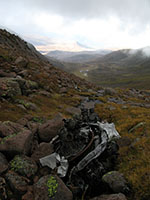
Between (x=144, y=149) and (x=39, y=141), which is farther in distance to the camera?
(x=39, y=141)

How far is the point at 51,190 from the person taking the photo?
180 inches

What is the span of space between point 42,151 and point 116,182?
367 cm

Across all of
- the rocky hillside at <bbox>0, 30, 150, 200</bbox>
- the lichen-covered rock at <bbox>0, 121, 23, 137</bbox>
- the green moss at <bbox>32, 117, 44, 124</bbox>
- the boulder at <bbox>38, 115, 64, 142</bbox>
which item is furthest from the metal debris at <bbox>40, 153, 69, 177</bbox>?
the green moss at <bbox>32, 117, 44, 124</bbox>

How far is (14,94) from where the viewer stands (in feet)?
43.6

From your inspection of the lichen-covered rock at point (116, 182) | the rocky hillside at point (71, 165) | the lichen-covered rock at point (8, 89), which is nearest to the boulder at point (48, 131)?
the rocky hillside at point (71, 165)

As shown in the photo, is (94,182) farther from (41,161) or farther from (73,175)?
(41,161)

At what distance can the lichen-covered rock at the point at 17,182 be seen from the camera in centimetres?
452

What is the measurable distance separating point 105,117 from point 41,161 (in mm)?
10383

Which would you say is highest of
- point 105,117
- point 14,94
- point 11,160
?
point 14,94

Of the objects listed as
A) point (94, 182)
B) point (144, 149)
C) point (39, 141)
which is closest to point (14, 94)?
point (39, 141)

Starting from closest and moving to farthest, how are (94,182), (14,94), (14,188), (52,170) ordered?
(14,188) → (94,182) → (52,170) → (14,94)

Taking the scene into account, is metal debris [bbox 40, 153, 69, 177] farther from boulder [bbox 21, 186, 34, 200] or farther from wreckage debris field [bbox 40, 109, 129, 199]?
boulder [bbox 21, 186, 34, 200]

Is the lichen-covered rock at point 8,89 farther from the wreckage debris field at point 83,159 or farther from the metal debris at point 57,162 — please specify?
the metal debris at point 57,162

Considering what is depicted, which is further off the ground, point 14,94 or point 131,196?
point 14,94
